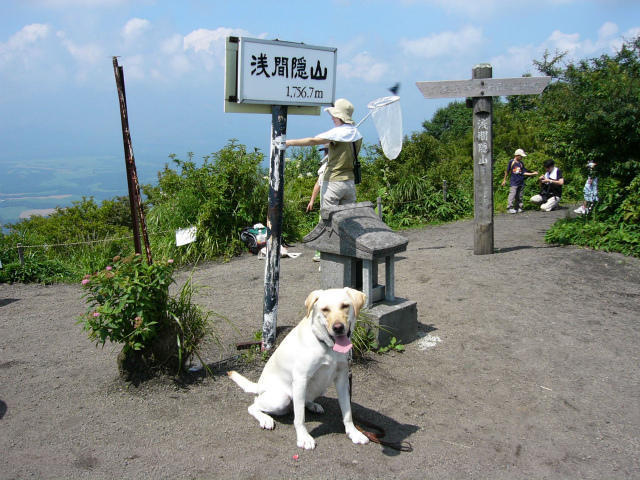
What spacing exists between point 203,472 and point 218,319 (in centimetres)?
328

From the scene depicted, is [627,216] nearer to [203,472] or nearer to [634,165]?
[634,165]

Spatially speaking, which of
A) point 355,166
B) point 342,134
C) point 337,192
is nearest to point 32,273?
point 337,192

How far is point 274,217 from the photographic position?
5.34 metres

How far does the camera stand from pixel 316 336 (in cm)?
382

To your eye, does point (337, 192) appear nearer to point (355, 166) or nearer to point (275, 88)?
point (355, 166)

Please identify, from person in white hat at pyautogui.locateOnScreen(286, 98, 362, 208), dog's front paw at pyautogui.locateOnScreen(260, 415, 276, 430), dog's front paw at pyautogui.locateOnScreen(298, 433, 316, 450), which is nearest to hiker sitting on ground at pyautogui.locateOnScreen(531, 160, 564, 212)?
person in white hat at pyautogui.locateOnScreen(286, 98, 362, 208)

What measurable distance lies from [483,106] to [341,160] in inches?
145

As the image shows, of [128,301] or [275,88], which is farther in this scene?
[275,88]

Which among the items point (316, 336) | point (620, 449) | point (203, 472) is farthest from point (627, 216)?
point (203, 472)

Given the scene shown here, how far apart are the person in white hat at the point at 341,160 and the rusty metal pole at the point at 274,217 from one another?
0.95 metres

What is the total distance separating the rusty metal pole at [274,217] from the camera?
17.1 ft

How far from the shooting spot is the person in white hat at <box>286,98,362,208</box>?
6.26 m

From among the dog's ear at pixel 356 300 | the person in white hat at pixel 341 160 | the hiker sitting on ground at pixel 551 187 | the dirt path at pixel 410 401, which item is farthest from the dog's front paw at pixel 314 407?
the hiker sitting on ground at pixel 551 187

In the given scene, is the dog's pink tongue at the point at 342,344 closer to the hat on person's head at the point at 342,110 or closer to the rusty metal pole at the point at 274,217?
the rusty metal pole at the point at 274,217
